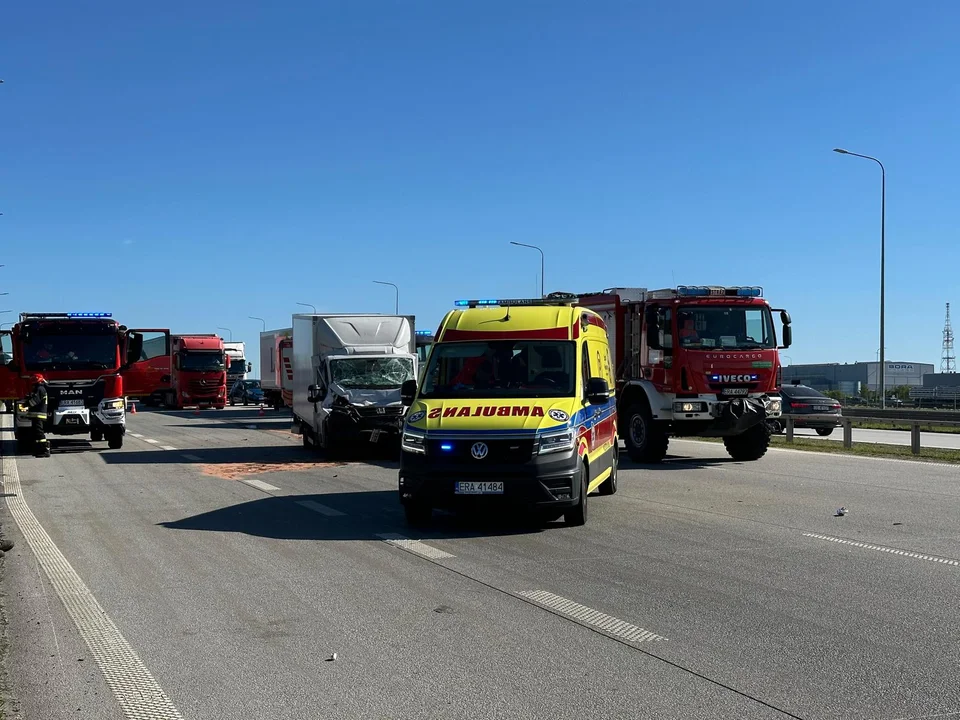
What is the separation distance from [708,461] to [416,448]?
460 inches

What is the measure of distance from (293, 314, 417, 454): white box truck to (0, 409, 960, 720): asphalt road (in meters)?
6.62

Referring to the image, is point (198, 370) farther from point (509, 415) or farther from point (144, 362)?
point (509, 415)

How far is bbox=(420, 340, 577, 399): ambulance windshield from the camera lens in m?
12.5

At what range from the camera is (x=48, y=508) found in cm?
1428

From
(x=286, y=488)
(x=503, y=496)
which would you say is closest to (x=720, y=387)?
(x=286, y=488)

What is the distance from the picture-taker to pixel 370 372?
76.1 ft

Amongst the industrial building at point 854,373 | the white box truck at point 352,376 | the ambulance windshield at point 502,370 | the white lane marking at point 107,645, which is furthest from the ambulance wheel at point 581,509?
the industrial building at point 854,373

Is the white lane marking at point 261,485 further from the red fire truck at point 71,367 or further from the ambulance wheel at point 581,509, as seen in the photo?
the red fire truck at point 71,367

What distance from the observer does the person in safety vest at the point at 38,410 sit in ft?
74.2

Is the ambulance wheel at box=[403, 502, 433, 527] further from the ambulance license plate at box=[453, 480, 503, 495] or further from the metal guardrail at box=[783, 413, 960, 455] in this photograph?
the metal guardrail at box=[783, 413, 960, 455]

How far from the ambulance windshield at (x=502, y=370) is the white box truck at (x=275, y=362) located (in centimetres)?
2396

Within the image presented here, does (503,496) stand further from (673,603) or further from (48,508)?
(48,508)

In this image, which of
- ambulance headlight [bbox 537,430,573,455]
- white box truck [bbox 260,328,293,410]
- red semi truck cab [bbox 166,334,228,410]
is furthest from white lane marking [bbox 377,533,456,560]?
→ red semi truck cab [bbox 166,334,228,410]

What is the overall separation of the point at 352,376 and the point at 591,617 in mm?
15928
